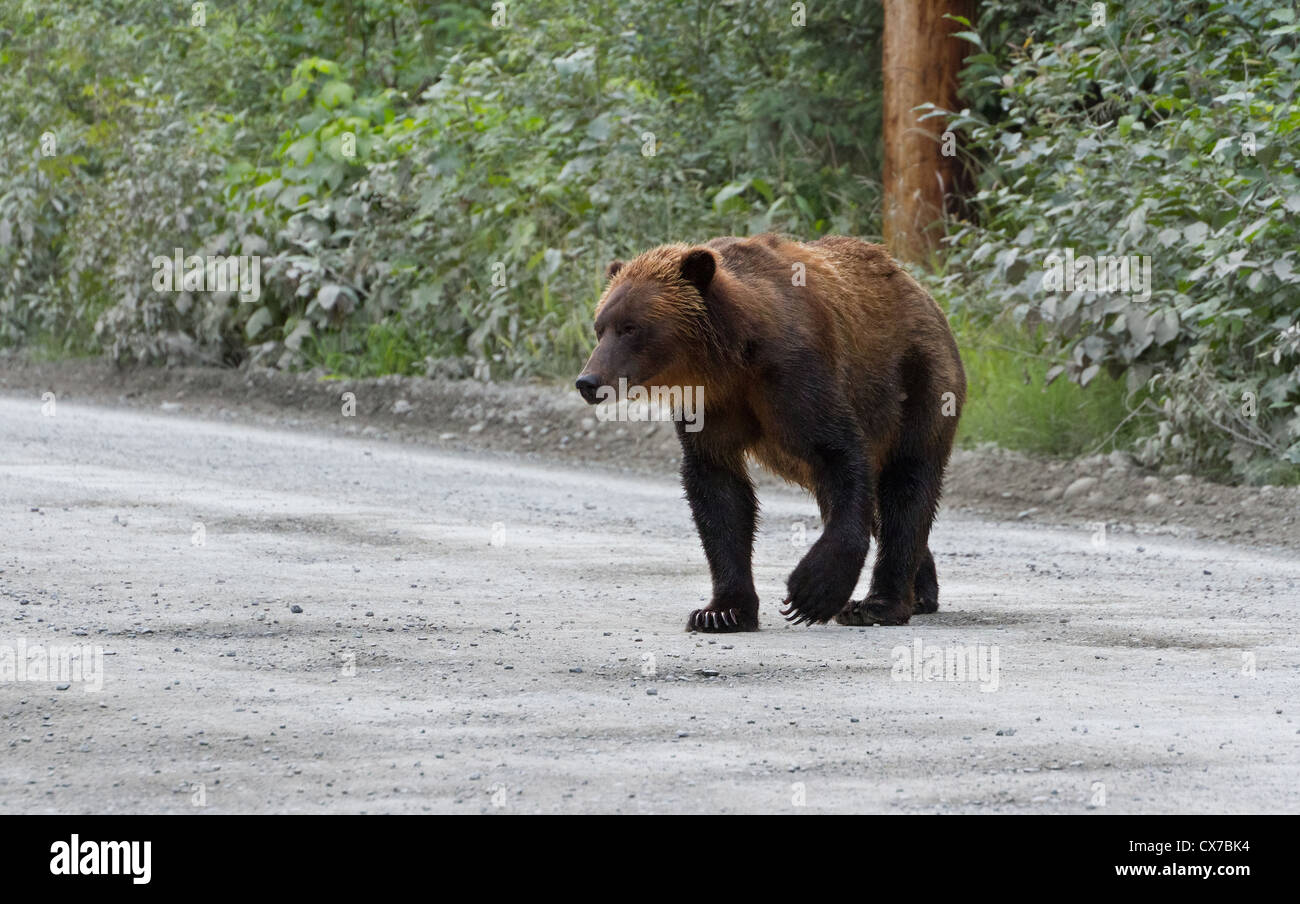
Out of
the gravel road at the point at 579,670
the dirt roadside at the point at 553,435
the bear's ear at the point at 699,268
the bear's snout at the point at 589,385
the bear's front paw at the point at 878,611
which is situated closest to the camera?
the gravel road at the point at 579,670

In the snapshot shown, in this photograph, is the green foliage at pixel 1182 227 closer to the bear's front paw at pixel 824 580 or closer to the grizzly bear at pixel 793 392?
the grizzly bear at pixel 793 392

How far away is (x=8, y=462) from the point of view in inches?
498

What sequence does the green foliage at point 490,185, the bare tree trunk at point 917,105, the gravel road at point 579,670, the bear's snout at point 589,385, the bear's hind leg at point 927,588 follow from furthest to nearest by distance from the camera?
the green foliage at point 490,185 → the bare tree trunk at point 917,105 → the bear's hind leg at point 927,588 → the bear's snout at point 589,385 → the gravel road at point 579,670

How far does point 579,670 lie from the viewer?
640 cm

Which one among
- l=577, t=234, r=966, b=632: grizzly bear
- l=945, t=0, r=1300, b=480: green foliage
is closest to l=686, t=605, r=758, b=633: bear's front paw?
l=577, t=234, r=966, b=632: grizzly bear

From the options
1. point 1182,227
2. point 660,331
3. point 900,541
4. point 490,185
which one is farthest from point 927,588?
→ point 490,185

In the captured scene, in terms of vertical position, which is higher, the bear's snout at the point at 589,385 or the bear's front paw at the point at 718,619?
the bear's snout at the point at 589,385

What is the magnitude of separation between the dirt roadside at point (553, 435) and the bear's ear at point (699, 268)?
184 inches

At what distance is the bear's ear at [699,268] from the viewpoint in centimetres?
712

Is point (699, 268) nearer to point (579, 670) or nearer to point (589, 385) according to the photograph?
point (589, 385)

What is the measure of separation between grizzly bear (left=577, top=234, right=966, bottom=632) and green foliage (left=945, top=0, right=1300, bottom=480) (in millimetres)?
4477

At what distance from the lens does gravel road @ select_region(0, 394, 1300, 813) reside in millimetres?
4801

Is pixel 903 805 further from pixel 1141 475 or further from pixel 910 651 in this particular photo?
pixel 1141 475

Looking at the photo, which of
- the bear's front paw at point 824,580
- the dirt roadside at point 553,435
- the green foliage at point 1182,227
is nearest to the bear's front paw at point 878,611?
the bear's front paw at point 824,580
